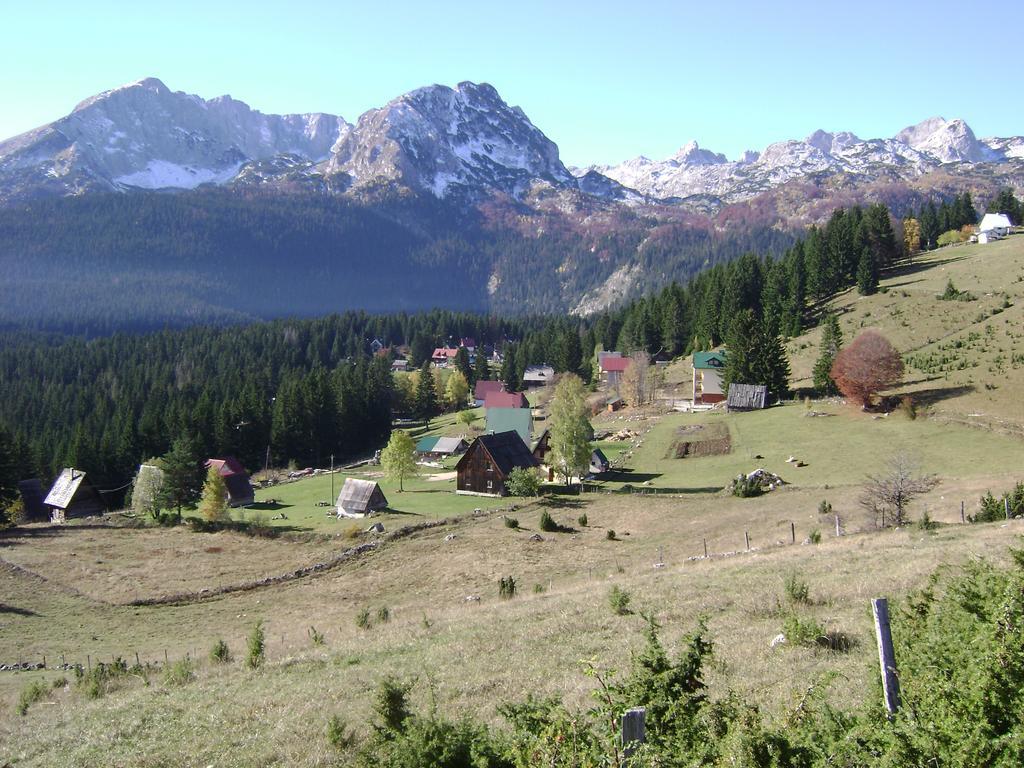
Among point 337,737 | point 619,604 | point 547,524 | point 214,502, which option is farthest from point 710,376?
point 337,737

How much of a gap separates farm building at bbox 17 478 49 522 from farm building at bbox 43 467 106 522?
914 millimetres

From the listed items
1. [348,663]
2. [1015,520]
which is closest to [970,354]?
[1015,520]

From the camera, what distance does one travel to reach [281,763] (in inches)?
506

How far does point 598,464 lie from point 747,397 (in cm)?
2209

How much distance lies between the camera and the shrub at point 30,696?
20372 mm

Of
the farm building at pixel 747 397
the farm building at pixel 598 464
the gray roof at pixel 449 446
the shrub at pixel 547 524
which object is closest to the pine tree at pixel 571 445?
the farm building at pixel 598 464

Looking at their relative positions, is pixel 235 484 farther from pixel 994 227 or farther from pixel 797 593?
pixel 994 227

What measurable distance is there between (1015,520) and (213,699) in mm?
29496

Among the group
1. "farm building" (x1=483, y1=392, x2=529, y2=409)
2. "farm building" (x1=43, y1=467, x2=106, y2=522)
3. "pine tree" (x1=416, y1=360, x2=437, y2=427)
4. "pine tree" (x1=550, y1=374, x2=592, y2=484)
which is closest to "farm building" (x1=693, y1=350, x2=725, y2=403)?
"farm building" (x1=483, y1=392, x2=529, y2=409)

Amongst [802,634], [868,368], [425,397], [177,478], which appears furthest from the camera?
[425,397]

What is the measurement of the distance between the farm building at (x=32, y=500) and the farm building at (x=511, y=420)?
1904 inches

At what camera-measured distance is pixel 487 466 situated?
63094 mm

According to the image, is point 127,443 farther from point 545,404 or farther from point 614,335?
point 614,335

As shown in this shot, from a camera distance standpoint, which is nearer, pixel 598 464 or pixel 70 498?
pixel 598 464
